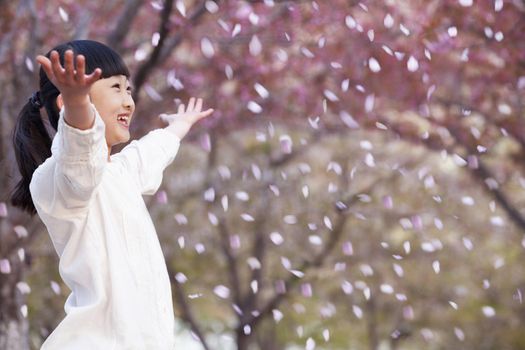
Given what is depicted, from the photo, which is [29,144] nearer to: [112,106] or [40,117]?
[40,117]

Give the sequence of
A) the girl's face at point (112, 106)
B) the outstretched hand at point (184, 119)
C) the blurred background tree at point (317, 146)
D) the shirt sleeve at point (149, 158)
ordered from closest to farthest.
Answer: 1. the girl's face at point (112, 106)
2. the shirt sleeve at point (149, 158)
3. the outstretched hand at point (184, 119)
4. the blurred background tree at point (317, 146)

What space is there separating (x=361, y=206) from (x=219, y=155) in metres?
1.53

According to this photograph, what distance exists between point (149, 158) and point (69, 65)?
1.03 m

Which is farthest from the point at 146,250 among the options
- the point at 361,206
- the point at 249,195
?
the point at 361,206

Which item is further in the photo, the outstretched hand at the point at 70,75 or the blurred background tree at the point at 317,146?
the blurred background tree at the point at 317,146

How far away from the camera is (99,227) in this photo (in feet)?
9.36

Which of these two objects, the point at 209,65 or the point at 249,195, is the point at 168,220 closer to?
the point at 249,195

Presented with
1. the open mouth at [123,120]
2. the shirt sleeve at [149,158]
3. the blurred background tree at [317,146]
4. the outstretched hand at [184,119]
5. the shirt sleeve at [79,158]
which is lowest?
the blurred background tree at [317,146]

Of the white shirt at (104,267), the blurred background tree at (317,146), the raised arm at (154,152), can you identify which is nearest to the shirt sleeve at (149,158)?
the raised arm at (154,152)

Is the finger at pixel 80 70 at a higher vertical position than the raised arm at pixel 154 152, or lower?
higher

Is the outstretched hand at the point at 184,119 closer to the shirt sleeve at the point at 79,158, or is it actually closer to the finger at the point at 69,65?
the shirt sleeve at the point at 79,158

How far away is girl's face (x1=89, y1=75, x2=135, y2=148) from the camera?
297cm

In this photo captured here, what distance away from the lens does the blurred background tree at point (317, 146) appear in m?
7.18

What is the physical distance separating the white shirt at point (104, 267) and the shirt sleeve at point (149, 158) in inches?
11.5
